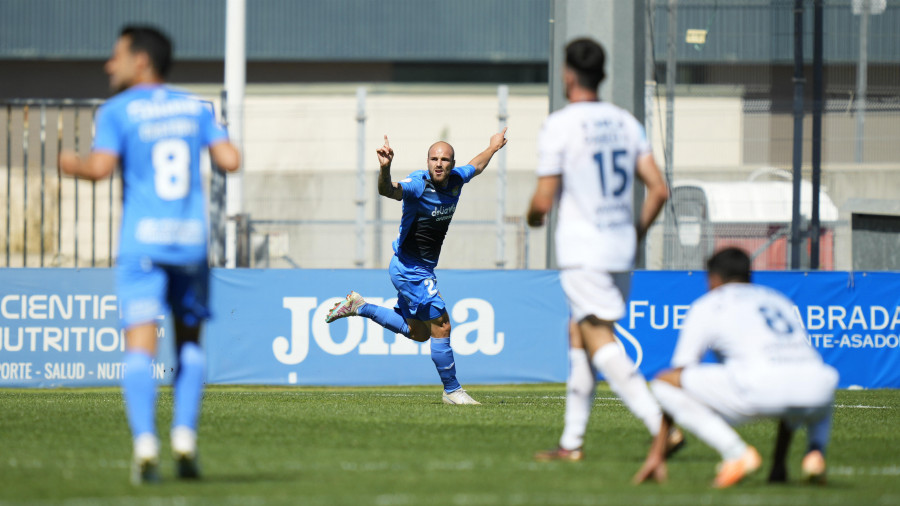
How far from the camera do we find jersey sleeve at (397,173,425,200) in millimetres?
9469

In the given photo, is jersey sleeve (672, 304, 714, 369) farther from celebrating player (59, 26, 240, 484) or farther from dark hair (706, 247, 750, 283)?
celebrating player (59, 26, 240, 484)

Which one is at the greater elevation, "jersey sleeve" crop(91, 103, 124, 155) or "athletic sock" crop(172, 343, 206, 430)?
"jersey sleeve" crop(91, 103, 124, 155)

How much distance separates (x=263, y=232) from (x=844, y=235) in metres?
7.28

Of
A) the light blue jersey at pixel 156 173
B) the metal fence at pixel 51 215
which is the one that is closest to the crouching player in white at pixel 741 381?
the light blue jersey at pixel 156 173

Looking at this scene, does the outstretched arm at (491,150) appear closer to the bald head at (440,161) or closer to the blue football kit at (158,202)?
the bald head at (440,161)

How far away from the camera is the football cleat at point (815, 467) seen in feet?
16.5

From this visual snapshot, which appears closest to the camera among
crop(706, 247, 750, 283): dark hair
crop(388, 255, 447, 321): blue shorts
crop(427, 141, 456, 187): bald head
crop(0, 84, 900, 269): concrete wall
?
crop(706, 247, 750, 283): dark hair

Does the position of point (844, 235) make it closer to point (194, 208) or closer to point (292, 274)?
point (292, 274)

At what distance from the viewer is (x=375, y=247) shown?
16.0 meters

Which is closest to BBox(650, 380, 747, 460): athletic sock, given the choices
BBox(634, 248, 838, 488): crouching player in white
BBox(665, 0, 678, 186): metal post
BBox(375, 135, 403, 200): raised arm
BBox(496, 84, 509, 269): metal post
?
BBox(634, 248, 838, 488): crouching player in white

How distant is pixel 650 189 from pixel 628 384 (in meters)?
0.89

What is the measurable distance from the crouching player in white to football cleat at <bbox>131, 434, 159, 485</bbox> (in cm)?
194

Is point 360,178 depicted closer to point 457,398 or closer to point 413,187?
point 413,187

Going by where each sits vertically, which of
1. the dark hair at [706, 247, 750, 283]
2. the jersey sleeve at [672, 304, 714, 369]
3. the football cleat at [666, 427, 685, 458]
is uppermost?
the dark hair at [706, 247, 750, 283]
